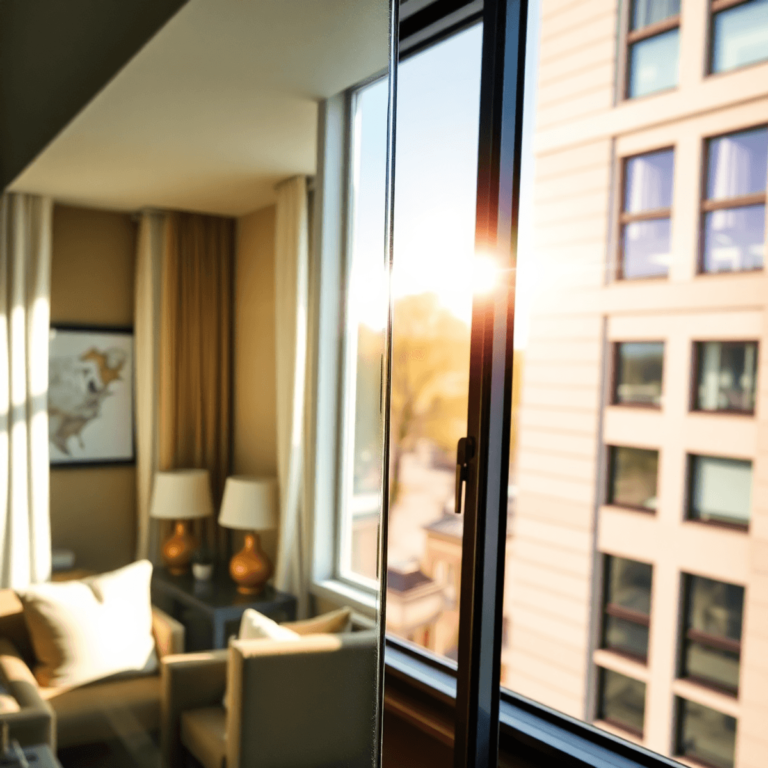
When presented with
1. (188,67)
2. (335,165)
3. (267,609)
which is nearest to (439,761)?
(267,609)

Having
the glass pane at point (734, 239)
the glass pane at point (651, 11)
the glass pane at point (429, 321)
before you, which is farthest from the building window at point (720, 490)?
the glass pane at point (651, 11)

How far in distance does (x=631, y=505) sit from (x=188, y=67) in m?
1.71

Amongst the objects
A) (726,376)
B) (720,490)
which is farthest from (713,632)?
(726,376)

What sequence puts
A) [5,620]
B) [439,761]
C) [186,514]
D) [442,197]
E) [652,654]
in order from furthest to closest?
[652,654]
[442,197]
[439,761]
[186,514]
[5,620]

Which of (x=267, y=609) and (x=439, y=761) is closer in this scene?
(x=267, y=609)

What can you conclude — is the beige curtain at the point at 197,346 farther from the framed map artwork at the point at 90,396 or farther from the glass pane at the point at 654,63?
the glass pane at the point at 654,63

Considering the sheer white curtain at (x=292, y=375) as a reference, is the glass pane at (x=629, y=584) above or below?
below

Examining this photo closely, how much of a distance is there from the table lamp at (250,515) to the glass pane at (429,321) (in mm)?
628

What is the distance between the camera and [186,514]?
884 millimetres

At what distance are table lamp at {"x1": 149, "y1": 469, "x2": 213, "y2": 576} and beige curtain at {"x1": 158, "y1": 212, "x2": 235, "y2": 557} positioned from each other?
14mm

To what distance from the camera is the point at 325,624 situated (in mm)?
847

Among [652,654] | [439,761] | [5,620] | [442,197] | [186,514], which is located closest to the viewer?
[5,620]

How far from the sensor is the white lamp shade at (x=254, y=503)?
0.88 metres

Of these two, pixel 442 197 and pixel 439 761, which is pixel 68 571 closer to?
pixel 439 761
